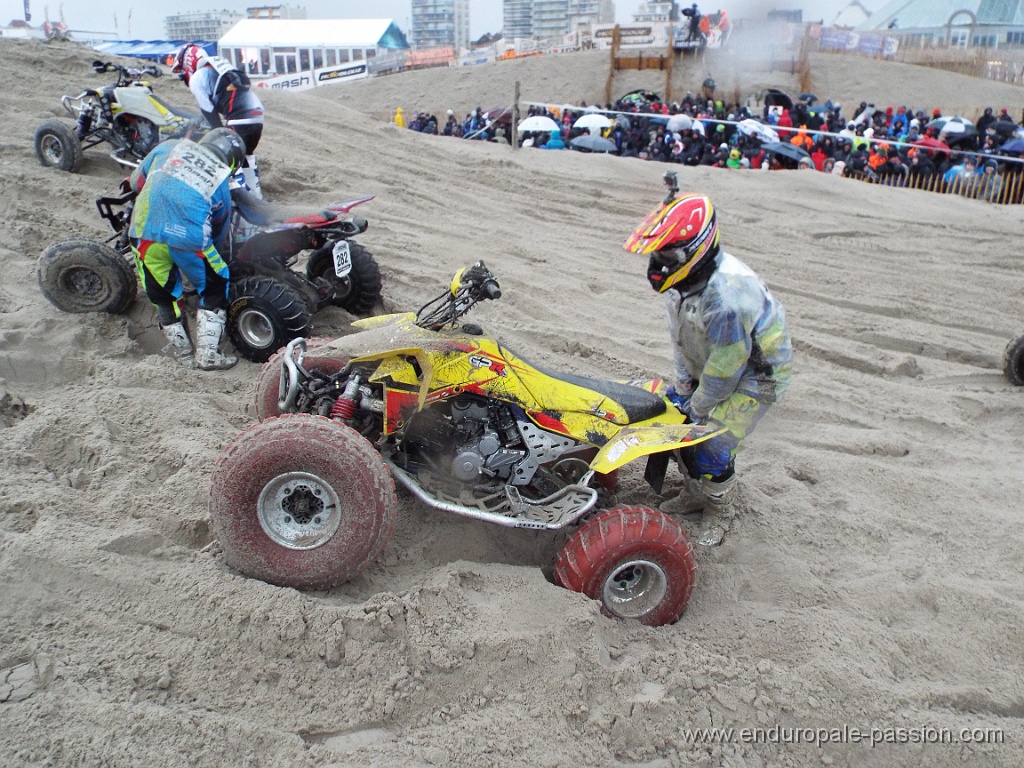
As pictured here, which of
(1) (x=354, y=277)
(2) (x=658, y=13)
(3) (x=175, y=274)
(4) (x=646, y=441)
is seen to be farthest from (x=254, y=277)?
(2) (x=658, y=13)

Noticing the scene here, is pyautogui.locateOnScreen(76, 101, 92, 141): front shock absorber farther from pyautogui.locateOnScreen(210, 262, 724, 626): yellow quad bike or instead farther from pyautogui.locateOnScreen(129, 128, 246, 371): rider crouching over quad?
pyautogui.locateOnScreen(210, 262, 724, 626): yellow quad bike

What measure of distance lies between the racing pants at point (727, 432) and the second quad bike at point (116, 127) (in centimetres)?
697

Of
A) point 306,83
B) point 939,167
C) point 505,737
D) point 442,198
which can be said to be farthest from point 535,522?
point 306,83

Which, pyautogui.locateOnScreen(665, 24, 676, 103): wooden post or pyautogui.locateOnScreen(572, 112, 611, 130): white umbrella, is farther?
pyautogui.locateOnScreen(665, 24, 676, 103): wooden post

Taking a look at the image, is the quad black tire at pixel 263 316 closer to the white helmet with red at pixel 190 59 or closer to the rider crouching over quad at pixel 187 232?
the rider crouching over quad at pixel 187 232

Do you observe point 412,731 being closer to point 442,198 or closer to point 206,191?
point 206,191

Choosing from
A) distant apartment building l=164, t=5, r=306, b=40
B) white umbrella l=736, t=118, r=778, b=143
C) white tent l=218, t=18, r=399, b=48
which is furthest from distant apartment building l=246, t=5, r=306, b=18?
white umbrella l=736, t=118, r=778, b=143

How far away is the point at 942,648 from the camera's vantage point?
3.28 m

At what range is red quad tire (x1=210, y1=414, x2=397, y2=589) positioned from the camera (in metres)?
2.97

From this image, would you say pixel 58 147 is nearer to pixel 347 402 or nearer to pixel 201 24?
pixel 347 402

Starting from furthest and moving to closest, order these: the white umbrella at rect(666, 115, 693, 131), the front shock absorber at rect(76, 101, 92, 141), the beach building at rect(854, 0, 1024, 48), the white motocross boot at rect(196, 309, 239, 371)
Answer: the beach building at rect(854, 0, 1024, 48) < the white umbrella at rect(666, 115, 693, 131) < the front shock absorber at rect(76, 101, 92, 141) < the white motocross boot at rect(196, 309, 239, 371)

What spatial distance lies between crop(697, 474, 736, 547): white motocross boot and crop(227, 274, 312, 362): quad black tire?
9.99 ft

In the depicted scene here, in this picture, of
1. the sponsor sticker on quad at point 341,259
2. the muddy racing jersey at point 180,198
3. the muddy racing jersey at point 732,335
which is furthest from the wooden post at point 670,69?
the muddy racing jersey at point 732,335

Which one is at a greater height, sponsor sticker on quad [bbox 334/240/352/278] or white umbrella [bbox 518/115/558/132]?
white umbrella [bbox 518/115/558/132]
